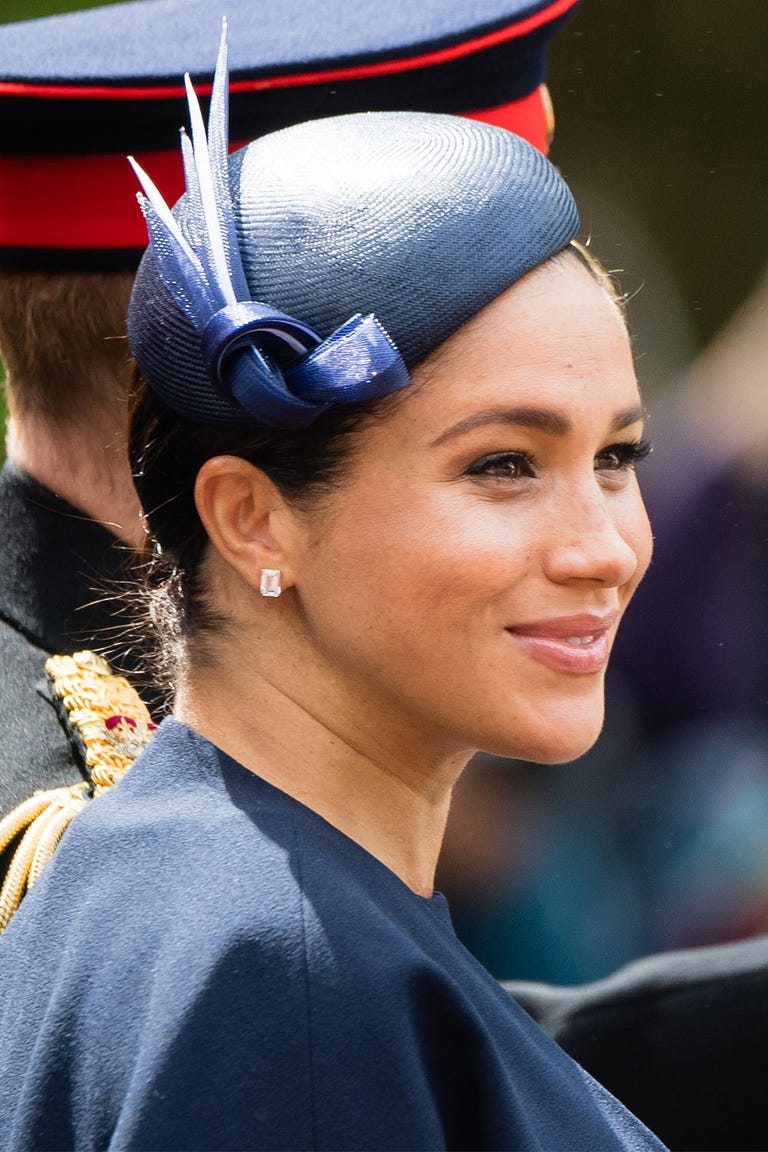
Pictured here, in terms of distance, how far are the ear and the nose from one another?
0.24 meters

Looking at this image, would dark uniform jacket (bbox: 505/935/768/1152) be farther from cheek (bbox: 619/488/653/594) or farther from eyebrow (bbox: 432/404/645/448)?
eyebrow (bbox: 432/404/645/448)

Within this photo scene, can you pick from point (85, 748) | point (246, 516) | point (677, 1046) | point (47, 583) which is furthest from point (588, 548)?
point (677, 1046)

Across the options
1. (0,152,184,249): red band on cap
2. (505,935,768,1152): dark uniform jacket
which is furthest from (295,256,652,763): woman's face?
(505,935,768,1152): dark uniform jacket

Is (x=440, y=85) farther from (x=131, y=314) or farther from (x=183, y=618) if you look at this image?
(x=183, y=618)

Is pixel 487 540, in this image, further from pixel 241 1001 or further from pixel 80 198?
pixel 80 198

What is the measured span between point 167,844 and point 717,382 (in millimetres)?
2084

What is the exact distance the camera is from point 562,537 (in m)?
1.50

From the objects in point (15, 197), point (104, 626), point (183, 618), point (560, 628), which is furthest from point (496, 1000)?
point (15, 197)

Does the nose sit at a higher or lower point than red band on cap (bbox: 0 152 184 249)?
lower

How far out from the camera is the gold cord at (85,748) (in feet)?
5.70

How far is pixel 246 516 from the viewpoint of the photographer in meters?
1.57

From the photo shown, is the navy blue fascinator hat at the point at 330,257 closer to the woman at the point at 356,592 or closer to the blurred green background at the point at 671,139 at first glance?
the woman at the point at 356,592

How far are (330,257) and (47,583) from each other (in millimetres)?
695

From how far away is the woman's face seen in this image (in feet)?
4.86
